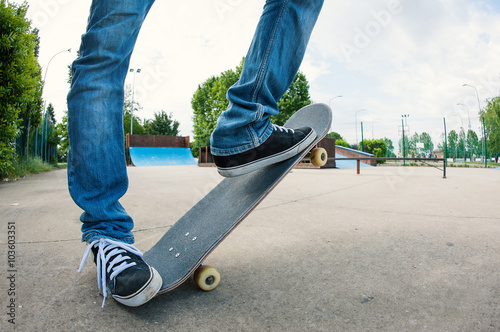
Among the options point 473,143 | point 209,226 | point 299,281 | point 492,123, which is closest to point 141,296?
point 209,226

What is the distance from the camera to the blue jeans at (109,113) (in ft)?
2.81

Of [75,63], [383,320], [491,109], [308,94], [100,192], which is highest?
[308,94]

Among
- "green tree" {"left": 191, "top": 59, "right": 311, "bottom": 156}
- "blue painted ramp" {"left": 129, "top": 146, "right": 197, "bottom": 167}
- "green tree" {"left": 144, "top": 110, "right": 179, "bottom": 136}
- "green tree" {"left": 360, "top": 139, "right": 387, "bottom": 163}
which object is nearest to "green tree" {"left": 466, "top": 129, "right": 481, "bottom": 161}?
"green tree" {"left": 360, "top": 139, "right": 387, "bottom": 163}

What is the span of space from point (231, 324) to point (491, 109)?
3085 cm

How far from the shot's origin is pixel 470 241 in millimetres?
1349

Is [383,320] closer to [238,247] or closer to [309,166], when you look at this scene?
[238,247]

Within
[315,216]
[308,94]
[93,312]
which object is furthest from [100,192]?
[308,94]

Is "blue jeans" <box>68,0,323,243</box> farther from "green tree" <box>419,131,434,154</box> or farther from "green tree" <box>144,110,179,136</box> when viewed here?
"green tree" <box>419,131,434,154</box>

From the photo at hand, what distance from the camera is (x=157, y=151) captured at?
2103cm

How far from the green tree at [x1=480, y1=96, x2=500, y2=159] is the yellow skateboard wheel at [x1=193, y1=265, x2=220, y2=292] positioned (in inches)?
1024

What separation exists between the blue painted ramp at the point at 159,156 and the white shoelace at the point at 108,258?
18837 millimetres

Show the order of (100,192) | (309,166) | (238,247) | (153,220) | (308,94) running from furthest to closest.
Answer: (308,94)
(309,166)
(153,220)
(238,247)
(100,192)

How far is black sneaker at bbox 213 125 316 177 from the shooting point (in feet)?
3.36

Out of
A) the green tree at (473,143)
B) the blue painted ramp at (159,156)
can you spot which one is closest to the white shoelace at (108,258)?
the blue painted ramp at (159,156)
